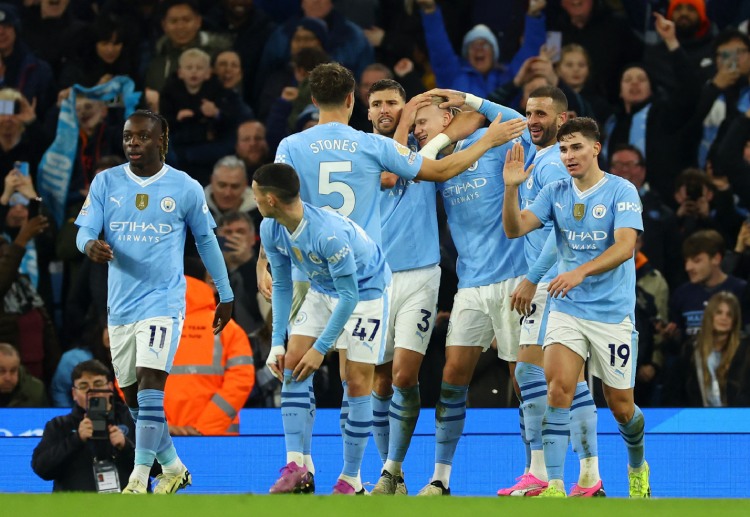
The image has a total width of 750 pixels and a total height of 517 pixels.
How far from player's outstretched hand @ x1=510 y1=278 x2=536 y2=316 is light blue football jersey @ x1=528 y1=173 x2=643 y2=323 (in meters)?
0.21

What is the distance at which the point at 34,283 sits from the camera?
41.2 ft

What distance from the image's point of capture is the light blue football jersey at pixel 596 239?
8.38 metres

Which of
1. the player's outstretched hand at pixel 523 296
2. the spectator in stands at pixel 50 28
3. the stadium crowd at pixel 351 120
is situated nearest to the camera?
the player's outstretched hand at pixel 523 296

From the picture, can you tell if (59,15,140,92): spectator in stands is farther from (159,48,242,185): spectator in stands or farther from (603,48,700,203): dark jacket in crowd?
(603,48,700,203): dark jacket in crowd

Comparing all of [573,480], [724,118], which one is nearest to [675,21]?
[724,118]

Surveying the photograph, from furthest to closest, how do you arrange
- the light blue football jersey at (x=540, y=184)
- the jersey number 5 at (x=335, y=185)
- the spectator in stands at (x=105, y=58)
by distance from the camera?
1. the spectator in stands at (x=105, y=58)
2. the light blue football jersey at (x=540, y=184)
3. the jersey number 5 at (x=335, y=185)

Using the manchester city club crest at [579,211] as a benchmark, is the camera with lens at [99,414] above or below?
below

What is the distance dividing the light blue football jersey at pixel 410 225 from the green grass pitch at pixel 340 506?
98.7 inches

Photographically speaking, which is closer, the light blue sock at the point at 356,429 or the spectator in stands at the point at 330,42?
the light blue sock at the point at 356,429

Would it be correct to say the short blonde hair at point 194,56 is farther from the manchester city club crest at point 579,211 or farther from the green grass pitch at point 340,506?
the green grass pitch at point 340,506

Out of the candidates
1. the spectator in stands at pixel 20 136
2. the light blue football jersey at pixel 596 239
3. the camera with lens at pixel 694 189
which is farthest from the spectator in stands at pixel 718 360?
the spectator in stands at pixel 20 136

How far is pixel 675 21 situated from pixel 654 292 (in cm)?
299

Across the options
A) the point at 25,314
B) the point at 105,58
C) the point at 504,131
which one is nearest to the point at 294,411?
the point at 504,131

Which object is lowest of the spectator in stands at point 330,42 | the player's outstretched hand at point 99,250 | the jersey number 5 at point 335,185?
the player's outstretched hand at point 99,250
